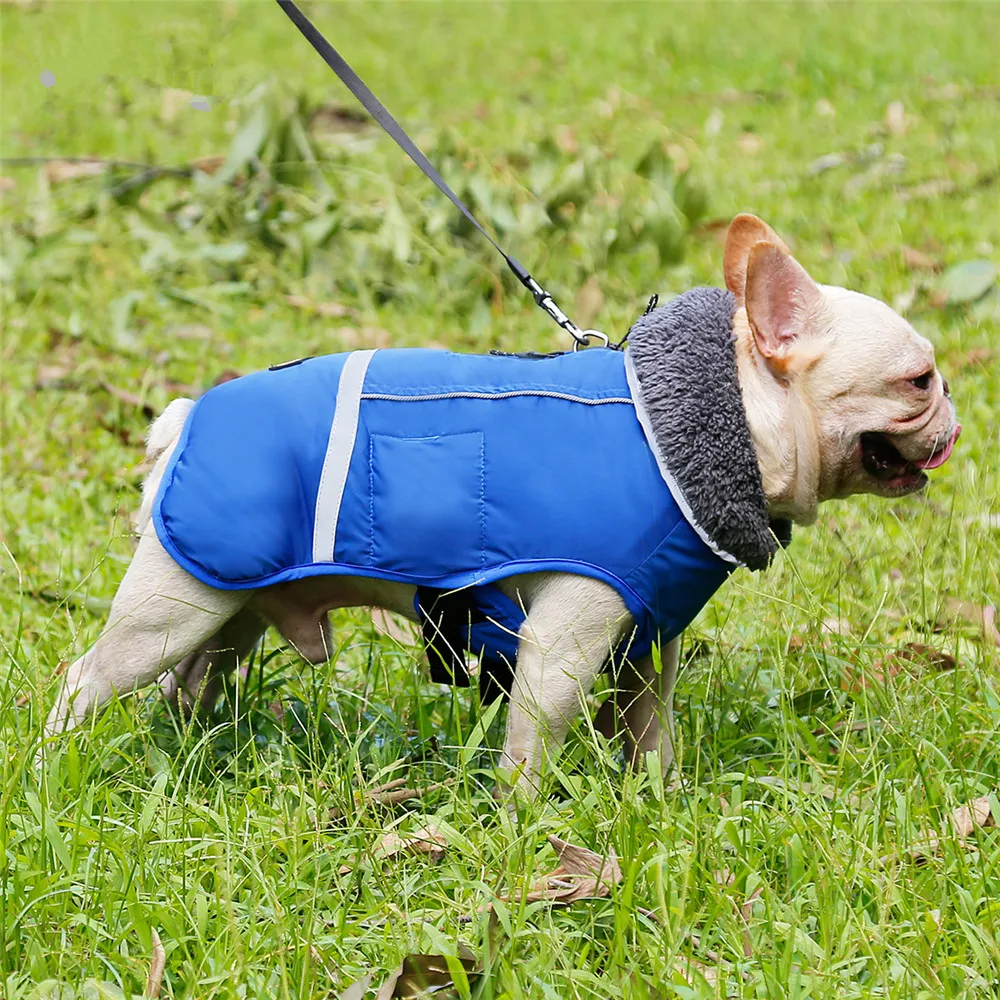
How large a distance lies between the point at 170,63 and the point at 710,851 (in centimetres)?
626

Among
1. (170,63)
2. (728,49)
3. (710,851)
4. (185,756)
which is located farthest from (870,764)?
(728,49)

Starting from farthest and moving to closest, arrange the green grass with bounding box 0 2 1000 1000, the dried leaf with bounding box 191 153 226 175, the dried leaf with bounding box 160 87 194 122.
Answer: the dried leaf with bounding box 160 87 194 122, the dried leaf with bounding box 191 153 226 175, the green grass with bounding box 0 2 1000 1000

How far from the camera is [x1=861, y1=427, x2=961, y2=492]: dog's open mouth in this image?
106 inches

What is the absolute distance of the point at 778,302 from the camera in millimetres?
2635

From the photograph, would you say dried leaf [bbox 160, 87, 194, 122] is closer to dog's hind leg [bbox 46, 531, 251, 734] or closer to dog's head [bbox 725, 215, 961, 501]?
dog's hind leg [bbox 46, 531, 251, 734]

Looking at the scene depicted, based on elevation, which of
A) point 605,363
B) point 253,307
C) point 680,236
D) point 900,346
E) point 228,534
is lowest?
point 253,307

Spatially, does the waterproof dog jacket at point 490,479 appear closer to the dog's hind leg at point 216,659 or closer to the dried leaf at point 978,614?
the dog's hind leg at point 216,659

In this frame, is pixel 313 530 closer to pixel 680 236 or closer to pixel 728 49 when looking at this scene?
pixel 680 236

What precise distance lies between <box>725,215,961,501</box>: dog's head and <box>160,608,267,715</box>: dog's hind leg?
4.15 feet

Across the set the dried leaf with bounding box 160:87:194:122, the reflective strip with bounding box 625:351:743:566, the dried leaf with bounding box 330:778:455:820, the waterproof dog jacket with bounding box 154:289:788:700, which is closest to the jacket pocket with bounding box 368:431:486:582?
the waterproof dog jacket with bounding box 154:289:788:700

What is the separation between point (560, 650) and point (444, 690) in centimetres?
84

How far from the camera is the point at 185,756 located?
296 cm

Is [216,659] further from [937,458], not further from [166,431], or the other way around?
[937,458]

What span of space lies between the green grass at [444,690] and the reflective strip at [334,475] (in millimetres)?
418
